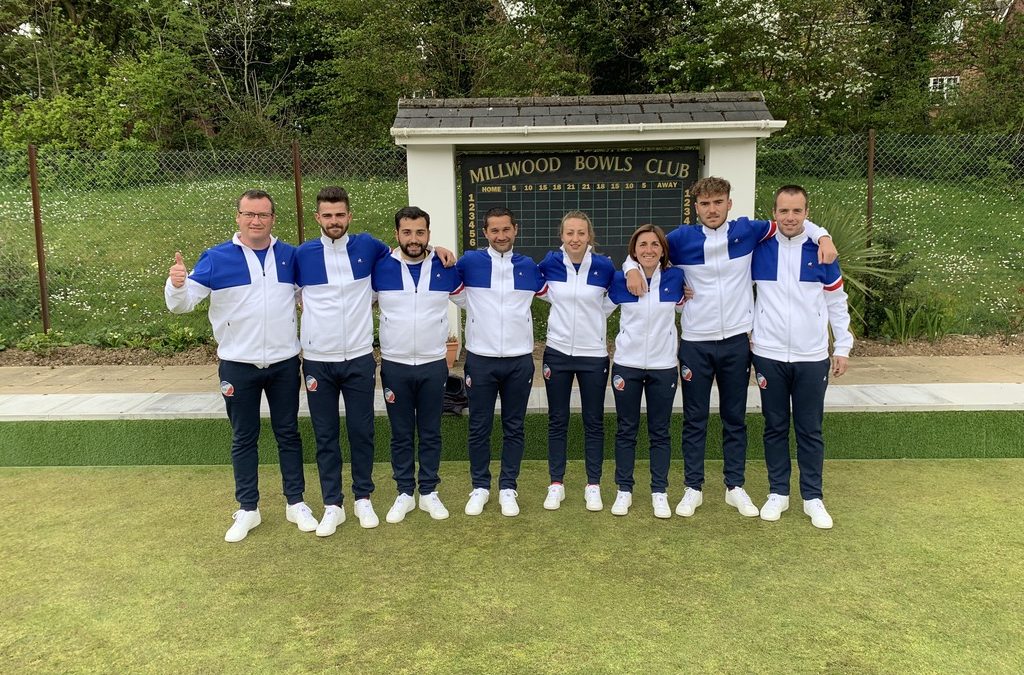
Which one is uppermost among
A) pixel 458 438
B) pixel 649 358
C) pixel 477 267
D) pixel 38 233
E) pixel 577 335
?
pixel 38 233

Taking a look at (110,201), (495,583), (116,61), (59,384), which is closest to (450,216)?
(59,384)

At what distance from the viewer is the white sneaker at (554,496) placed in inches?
134

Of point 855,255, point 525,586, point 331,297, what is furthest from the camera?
point 855,255

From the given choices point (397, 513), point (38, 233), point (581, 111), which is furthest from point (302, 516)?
point (38, 233)

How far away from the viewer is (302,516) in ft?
10.6

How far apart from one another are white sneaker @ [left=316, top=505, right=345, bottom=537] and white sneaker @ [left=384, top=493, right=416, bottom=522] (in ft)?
0.69

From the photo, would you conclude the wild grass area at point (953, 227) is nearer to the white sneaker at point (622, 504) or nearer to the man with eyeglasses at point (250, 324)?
the white sneaker at point (622, 504)

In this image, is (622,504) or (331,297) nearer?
(331,297)

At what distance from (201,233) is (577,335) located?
851 cm

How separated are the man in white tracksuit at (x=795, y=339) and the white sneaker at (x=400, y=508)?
1603 mm

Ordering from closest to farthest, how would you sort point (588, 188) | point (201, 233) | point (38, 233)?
point (588, 188), point (38, 233), point (201, 233)

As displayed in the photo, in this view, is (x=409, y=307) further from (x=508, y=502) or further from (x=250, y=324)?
(x=508, y=502)

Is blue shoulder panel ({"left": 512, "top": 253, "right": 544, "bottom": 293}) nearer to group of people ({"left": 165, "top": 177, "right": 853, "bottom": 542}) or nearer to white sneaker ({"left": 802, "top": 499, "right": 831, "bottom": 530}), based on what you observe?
group of people ({"left": 165, "top": 177, "right": 853, "bottom": 542})

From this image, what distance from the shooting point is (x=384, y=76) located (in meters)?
16.0
